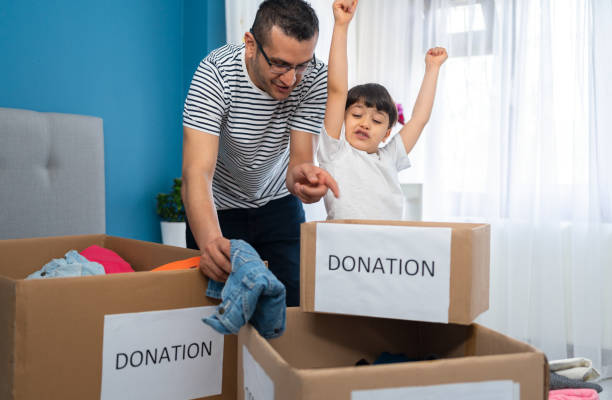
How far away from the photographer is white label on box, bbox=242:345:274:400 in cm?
62

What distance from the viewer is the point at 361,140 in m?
1.47

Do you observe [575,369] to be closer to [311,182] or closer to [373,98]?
[311,182]

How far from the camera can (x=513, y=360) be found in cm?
60

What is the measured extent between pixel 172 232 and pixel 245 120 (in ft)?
4.49

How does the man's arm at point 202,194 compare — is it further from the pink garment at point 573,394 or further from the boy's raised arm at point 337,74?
the pink garment at point 573,394

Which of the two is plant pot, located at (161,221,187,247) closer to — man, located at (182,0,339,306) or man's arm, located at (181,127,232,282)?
man, located at (182,0,339,306)

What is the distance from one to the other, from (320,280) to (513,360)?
0.30 m

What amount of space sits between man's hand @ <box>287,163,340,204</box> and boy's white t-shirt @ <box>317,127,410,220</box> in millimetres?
290

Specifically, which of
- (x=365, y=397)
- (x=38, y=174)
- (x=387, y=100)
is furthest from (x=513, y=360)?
(x=38, y=174)

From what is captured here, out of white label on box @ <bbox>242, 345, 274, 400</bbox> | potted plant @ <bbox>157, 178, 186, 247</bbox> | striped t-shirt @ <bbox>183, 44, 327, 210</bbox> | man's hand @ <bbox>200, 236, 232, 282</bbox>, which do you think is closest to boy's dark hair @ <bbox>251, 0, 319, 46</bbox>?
striped t-shirt @ <bbox>183, 44, 327, 210</bbox>

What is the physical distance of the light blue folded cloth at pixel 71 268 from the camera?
1.01 metres

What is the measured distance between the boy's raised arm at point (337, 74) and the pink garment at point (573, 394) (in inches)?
30.7

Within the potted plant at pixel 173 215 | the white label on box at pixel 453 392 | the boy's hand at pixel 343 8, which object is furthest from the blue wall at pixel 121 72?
the white label on box at pixel 453 392

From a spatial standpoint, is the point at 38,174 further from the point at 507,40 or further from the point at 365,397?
the point at 507,40
